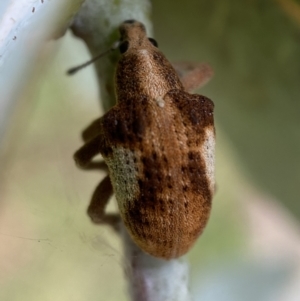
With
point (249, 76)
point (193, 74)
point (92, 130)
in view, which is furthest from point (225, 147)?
point (92, 130)

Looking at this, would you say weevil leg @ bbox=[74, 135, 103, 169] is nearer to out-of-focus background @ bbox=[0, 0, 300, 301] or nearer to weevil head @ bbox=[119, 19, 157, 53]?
out-of-focus background @ bbox=[0, 0, 300, 301]

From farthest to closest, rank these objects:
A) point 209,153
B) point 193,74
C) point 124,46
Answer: point 193,74, point 124,46, point 209,153

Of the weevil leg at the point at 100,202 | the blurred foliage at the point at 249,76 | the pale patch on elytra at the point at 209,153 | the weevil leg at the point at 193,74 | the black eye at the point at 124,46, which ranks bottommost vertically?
the blurred foliage at the point at 249,76

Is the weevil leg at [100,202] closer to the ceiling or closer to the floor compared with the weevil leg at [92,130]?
closer to the floor

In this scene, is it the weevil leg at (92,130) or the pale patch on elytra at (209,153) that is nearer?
the pale patch on elytra at (209,153)

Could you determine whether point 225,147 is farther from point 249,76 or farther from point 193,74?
point 193,74

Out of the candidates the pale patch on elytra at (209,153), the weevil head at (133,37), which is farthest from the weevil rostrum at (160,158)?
the weevil head at (133,37)

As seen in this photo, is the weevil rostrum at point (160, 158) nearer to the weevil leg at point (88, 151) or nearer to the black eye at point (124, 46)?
the black eye at point (124, 46)

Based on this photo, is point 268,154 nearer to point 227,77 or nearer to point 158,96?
point 227,77
